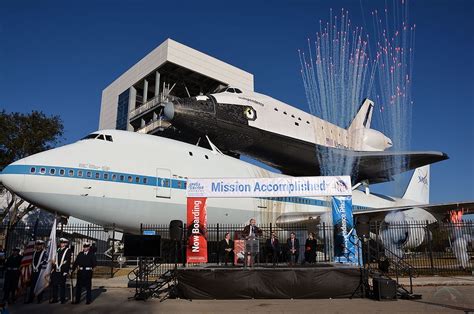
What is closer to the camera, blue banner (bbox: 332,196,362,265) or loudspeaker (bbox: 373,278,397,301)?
loudspeaker (bbox: 373,278,397,301)

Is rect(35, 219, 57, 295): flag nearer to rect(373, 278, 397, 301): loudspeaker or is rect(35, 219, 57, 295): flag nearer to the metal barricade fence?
the metal barricade fence

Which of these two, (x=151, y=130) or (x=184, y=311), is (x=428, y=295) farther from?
(x=151, y=130)

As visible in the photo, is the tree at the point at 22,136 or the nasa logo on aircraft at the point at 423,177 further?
the nasa logo on aircraft at the point at 423,177

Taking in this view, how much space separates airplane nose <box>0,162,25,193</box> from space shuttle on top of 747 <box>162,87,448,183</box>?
9852mm

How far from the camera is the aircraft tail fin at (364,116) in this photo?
39844 mm

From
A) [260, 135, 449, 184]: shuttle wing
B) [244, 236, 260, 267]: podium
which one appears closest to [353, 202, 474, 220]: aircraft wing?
[260, 135, 449, 184]: shuttle wing

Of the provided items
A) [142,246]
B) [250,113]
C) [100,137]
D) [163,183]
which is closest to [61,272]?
[142,246]

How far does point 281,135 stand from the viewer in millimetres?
27562

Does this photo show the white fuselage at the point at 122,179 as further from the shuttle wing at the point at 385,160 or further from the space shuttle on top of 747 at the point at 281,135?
the shuttle wing at the point at 385,160

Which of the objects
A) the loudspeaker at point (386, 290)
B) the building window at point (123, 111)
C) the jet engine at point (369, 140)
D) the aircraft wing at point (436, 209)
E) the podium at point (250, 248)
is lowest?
the loudspeaker at point (386, 290)

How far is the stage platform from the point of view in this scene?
11227 mm

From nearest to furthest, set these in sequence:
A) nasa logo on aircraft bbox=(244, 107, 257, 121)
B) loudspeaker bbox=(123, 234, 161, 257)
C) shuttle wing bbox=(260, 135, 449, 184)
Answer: loudspeaker bbox=(123, 234, 161, 257), nasa logo on aircraft bbox=(244, 107, 257, 121), shuttle wing bbox=(260, 135, 449, 184)

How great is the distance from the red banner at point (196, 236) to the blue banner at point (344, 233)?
540 cm

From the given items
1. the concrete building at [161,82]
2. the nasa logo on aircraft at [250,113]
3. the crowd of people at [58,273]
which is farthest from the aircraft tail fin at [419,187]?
the crowd of people at [58,273]
